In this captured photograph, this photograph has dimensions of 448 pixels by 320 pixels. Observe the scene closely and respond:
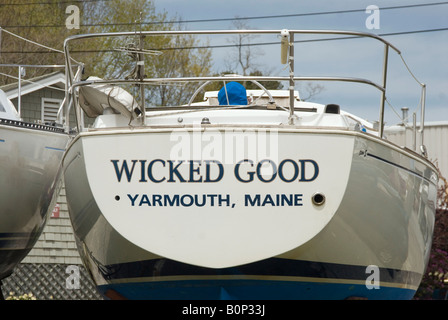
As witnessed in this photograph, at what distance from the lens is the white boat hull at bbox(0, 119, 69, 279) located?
8.36 m

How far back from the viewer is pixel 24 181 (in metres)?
8.58

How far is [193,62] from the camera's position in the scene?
30781 mm

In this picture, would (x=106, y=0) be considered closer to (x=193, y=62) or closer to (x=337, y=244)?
(x=193, y=62)

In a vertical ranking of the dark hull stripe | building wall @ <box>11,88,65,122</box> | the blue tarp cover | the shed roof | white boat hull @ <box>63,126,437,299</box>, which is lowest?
the dark hull stripe

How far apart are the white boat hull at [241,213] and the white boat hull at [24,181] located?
2410 mm

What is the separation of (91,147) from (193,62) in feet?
82.1

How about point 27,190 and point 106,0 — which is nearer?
point 27,190

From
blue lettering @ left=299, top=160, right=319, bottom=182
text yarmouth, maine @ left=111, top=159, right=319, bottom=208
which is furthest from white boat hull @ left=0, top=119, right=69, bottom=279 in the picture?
blue lettering @ left=299, top=160, right=319, bottom=182

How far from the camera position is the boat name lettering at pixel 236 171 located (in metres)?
5.69

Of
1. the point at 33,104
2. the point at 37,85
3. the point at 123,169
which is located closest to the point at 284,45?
the point at 123,169

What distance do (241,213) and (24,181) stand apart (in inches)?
142

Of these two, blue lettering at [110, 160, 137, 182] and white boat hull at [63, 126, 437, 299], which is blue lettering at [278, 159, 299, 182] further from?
blue lettering at [110, 160, 137, 182]

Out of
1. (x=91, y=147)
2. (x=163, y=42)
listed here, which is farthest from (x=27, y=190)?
(x=163, y=42)

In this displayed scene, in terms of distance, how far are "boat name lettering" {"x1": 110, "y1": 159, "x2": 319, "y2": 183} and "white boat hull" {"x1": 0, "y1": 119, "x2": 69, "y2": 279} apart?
9.98 feet
